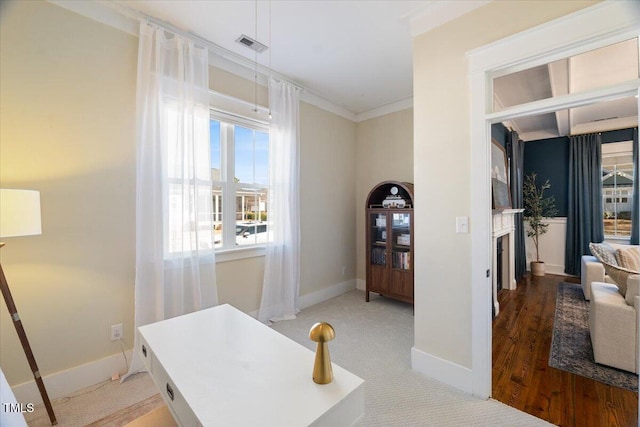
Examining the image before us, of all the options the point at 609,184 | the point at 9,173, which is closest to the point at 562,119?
the point at 609,184

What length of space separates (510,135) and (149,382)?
536cm

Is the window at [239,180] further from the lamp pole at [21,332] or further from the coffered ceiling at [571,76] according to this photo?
the coffered ceiling at [571,76]

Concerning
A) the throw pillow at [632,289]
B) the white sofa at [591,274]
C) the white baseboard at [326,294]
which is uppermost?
the throw pillow at [632,289]

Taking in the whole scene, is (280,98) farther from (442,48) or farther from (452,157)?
(452,157)

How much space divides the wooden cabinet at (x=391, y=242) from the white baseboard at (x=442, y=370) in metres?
1.23

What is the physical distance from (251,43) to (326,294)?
3120 millimetres

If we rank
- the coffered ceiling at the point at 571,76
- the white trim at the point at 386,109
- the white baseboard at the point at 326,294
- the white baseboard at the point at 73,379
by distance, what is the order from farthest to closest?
the white trim at the point at 386,109, the white baseboard at the point at 326,294, the white baseboard at the point at 73,379, the coffered ceiling at the point at 571,76

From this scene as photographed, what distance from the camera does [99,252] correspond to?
2.04 m

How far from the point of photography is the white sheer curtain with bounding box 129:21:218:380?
86.0 inches

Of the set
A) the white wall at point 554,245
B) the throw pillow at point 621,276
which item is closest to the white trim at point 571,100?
the throw pillow at point 621,276

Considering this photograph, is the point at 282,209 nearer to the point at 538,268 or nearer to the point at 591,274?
the point at 591,274

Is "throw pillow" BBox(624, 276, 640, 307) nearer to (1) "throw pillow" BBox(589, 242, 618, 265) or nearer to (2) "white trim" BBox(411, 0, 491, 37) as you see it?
(1) "throw pillow" BBox(589, 242, 618, 265)

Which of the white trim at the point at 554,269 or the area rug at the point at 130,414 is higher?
the white trim at the point at 554,269

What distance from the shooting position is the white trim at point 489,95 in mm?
1519
